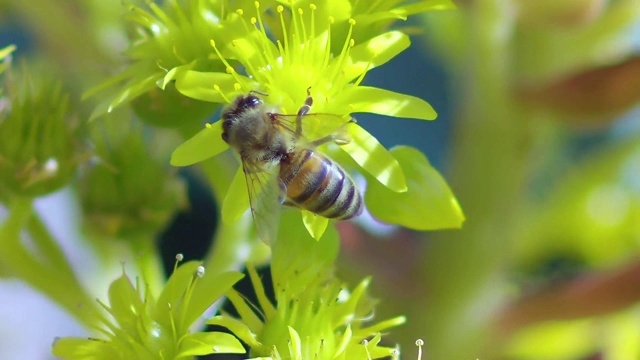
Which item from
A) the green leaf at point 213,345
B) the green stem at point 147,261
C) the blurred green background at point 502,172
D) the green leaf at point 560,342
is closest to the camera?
the green leaf at point 213,345

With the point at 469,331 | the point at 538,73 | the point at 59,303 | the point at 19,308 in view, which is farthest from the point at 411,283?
the point at 19,308

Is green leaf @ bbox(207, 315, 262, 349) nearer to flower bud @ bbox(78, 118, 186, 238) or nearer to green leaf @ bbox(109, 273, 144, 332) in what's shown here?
green leaf @ bbox(109, 273, 144, 332)

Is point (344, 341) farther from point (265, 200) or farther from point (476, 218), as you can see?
point (476, 218)

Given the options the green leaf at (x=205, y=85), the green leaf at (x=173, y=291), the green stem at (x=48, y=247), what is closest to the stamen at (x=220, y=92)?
the green leaf at (x=205, y=85)

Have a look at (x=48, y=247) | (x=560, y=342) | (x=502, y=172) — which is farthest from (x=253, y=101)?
(x=560, y=342)

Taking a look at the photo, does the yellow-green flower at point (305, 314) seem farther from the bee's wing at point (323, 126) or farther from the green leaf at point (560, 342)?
the green leaf at point (560, 342)
